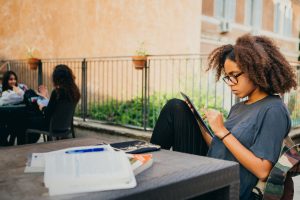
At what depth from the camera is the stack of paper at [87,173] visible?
41.2 inches

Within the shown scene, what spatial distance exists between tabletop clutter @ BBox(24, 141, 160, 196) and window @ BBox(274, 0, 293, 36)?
14.7 metres

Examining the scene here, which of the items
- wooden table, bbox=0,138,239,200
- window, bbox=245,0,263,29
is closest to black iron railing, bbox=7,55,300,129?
wooden table, bbox=0,138,239,200

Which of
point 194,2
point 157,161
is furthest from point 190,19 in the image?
point 157,161

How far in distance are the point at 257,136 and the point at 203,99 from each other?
5215 mm

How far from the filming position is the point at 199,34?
33.7 feet

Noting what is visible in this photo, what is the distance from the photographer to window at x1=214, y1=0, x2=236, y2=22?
11305mm

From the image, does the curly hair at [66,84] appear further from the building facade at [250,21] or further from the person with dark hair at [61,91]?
the building facade at [250,21]

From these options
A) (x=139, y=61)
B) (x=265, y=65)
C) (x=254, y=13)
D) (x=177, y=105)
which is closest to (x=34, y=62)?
(x=139, y=61)

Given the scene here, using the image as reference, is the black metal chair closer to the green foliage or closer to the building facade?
the green foliage

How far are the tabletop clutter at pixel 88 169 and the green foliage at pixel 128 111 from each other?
461cm

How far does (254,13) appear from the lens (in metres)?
13.3

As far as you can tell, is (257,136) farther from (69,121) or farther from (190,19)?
(190,19)

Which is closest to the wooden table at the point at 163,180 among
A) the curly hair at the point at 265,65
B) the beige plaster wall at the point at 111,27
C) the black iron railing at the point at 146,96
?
the curly hair at the point at 265,65

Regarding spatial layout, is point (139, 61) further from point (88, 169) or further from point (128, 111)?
Result: point (88, 169)
